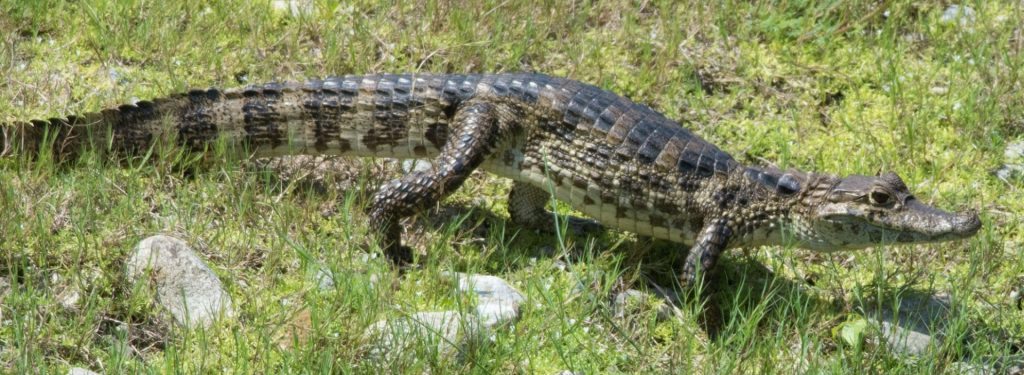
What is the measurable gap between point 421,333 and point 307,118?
1.96 meters

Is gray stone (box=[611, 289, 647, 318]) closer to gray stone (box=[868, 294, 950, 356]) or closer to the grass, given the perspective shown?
the grass

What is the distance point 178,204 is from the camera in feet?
18.3

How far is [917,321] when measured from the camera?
536 centimetres

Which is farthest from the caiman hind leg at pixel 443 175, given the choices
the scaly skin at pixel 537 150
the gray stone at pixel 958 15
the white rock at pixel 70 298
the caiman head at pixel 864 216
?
the gray stone at pixel 958 15

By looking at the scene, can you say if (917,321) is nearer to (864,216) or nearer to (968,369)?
(864,216)

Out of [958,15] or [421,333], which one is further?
[958,15]

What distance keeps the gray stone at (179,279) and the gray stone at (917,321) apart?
281 centimetres

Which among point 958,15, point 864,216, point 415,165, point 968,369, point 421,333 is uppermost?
point 958,15

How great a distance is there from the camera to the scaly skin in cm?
553

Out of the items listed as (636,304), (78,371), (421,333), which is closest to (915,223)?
(636,304)

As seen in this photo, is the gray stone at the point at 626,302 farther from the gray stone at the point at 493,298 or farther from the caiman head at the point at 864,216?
the caiman head at the point at 864,216

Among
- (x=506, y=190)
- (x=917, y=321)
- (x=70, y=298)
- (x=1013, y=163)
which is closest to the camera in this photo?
(x=70, y=298)

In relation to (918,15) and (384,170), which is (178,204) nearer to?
(384,170)

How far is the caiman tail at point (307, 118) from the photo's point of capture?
597cm
